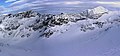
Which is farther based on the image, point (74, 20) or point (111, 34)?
point (74, 20)

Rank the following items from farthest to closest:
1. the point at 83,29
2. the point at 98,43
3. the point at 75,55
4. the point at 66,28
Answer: the point at 66,28
the point at 83,29
the point at 98,43
the point at 75,55

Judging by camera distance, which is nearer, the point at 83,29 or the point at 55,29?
the point at 83,29

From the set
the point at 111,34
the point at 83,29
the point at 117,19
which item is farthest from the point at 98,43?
the point at 83,29

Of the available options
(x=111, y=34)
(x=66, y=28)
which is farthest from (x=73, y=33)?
(x=111, y=34)

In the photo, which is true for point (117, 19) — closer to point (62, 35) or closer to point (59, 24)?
point (62, 35)

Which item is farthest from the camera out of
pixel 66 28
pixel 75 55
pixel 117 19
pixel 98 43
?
pixel 66 28

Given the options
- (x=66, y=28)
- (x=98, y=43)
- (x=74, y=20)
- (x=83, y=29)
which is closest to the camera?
(x=98, y=43)

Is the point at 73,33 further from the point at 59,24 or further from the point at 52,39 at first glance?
the point at 59,24

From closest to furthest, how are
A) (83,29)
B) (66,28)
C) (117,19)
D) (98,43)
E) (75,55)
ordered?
(75,55), (98,43), (117,19), (83,29), (66,28)

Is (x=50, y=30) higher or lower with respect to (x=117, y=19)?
lower
